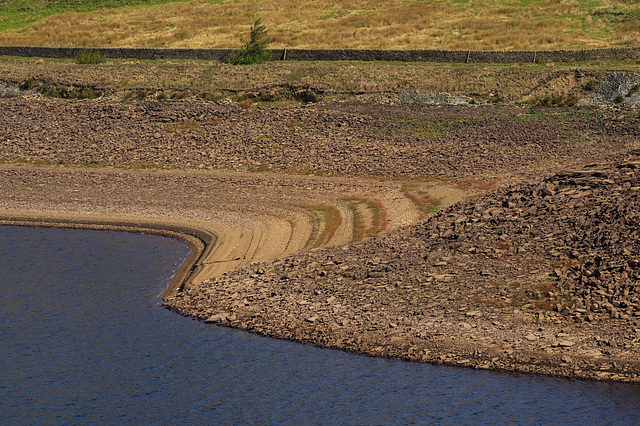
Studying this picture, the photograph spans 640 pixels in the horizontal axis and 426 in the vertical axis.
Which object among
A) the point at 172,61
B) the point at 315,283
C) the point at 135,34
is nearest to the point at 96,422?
the point at 315,283

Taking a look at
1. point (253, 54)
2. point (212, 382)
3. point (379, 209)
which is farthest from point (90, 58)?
point (212, 382)

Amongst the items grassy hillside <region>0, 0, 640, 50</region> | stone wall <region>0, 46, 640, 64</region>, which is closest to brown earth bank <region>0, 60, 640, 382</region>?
stone wall <region>0, 46, 640, 64</region>

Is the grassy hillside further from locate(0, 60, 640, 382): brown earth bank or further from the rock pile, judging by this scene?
the rock pile

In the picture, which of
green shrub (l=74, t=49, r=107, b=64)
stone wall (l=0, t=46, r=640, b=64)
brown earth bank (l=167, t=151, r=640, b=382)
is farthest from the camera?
green shrub (l=74, t=49, r=107, b=64)

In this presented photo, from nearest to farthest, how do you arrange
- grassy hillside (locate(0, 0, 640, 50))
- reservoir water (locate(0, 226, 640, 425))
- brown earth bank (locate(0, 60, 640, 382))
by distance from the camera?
reservoir water (locate(0, 226, 640, 425)) < brown earth bank (locate(0, 60, 640, 382)) < grassy hillside (locate(0, 0, 640, 50))

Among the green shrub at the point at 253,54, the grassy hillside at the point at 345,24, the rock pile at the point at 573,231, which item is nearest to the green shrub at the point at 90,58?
the grassy hillside at the point at 345,24

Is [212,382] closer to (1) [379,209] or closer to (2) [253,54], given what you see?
(1) [379,209]
